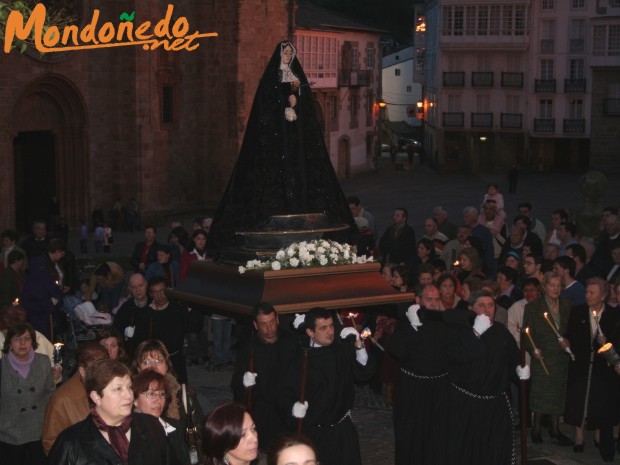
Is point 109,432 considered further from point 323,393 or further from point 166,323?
point 166,323

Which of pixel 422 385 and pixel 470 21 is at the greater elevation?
pixel 470 21

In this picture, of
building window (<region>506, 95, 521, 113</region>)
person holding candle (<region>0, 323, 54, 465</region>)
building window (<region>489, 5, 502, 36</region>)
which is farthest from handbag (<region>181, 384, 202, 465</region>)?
building window (<region>506, 95, 521, 113</region>)

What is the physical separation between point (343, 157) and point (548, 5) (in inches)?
544

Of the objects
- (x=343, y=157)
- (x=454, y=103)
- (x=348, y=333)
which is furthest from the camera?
(x=454, y=103)

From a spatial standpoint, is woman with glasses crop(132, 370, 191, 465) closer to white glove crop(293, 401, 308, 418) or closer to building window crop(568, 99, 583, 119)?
white glove crop(293, 401, 308, 418)

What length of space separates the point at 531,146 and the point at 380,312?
174ft

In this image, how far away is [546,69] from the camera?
2405 inches

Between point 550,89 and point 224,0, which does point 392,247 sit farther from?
point 550,89

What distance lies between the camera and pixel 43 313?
563 inches

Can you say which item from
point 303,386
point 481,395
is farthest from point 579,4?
point 303,386

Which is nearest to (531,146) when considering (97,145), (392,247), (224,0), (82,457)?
(224,0)

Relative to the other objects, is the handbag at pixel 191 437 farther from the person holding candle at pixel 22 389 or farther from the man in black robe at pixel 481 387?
the man in black robe at pixel 481 387

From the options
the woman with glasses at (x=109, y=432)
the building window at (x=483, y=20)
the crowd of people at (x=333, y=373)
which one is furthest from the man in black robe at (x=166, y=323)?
the building window at (x=483, y=20)

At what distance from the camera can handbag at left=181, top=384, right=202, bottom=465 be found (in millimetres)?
7996
